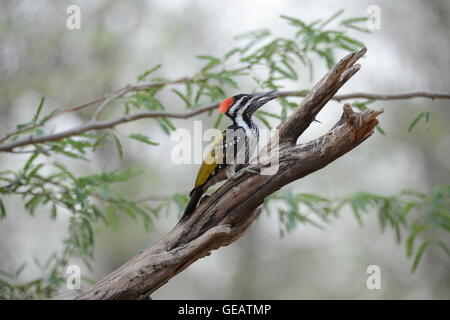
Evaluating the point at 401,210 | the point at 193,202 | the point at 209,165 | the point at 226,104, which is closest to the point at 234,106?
the point at 226,104

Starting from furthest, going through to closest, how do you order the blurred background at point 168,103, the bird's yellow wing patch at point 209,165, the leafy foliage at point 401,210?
the blurred background at point 168,103 < the leafy foliage at point 401,210 < the bird's yellow wing patch at point 209,165

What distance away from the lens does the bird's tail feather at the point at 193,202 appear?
3654mm

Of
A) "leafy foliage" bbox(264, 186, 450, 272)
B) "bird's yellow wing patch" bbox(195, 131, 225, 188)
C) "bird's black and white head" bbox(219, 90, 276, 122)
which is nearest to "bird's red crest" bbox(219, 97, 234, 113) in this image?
"bird's black and white head" bbox(219, 90, 276, 122)

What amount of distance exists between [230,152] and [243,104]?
54 centimetres

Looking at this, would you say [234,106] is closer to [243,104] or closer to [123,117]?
[243,104]

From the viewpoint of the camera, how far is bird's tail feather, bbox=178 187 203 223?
3.65 m

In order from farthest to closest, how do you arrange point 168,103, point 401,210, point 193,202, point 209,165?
1. point 168,103
2. point 401,210
3. point 209,165
4. point 193,202

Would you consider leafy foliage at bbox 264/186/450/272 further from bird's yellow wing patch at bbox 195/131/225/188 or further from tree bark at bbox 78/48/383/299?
tree bark at bbox 78/48/383/299

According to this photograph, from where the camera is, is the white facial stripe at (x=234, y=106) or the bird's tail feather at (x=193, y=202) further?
the white facial stripe at (x=234, y=106)

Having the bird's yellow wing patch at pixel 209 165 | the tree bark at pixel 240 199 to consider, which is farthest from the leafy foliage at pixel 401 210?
the tree bark at pixel 240 199

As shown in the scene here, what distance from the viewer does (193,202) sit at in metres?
3.70

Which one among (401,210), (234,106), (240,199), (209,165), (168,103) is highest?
(168,103)

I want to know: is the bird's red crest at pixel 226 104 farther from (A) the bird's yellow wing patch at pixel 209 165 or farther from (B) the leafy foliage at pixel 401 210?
(B) the leafy foliage at pixel 401 210
